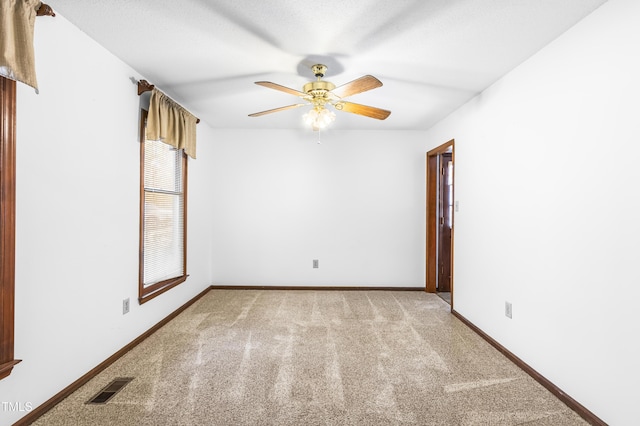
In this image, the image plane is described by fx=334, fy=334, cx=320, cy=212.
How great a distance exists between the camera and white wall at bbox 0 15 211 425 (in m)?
1.84

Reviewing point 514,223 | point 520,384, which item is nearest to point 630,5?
point 514,223

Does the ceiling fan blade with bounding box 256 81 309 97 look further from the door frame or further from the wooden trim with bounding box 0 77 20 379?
the door frame

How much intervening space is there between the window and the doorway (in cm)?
333

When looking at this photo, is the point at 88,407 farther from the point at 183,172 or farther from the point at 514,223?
the point at 514,223

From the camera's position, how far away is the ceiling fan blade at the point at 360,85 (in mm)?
2266

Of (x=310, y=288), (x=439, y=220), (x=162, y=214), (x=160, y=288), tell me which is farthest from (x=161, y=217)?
(x=439, y=220)

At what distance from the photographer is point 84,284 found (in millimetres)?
2295

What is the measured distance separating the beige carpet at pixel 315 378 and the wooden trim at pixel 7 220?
1.77 ft

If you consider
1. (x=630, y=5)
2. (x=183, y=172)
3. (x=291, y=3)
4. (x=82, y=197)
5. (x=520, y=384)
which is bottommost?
(x=520, y=384)

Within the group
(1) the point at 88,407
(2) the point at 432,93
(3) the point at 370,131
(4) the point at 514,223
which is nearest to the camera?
(1) the point at 88,407

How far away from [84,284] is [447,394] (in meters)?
2.54

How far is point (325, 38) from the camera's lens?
2277mm

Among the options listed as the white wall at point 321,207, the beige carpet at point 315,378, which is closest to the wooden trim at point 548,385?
the beige carpet at point 315,378

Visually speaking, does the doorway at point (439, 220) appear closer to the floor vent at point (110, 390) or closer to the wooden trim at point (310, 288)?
the wooden trim at point (310, 288)
